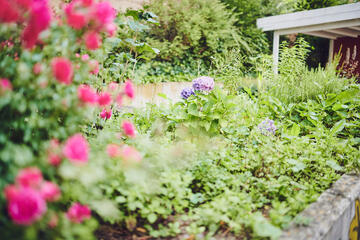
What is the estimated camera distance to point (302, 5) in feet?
35.8

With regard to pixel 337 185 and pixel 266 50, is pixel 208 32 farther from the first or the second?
pixel 337 185

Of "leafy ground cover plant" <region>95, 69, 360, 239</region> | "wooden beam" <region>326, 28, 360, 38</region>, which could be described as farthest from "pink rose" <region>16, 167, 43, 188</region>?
"wooden beam" <region>326, 28, 360, 38</region>

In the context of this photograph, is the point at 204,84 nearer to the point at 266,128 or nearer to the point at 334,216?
the point at 266,128

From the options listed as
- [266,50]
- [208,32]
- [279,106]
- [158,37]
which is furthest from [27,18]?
[266,50]

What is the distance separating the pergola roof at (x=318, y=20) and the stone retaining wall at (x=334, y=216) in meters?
5.57

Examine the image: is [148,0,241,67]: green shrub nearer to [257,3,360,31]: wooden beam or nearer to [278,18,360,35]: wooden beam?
[257,3,360,31]: wooden beam

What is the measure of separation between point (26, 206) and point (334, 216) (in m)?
1.48

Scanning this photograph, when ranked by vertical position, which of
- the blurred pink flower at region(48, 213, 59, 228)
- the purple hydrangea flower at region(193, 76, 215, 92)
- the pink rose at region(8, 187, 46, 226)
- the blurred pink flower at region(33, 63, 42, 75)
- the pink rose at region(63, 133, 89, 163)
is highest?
the purple hydrangea flower at region(193, 76, 215, 92)

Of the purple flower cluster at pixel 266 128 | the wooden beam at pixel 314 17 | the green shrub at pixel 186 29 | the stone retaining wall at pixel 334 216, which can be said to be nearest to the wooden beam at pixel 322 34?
the wooden beam at pixel 314 17

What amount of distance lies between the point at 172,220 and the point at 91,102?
0.88 m

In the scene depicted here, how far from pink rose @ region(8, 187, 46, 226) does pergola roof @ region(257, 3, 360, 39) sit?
23.7 feet

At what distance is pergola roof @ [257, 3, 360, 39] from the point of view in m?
6.10

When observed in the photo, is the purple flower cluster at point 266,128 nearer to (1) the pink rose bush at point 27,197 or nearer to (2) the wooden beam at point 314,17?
(1) the pink rose bush at point 27,197

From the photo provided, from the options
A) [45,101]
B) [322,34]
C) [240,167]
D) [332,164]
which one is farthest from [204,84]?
[322,34]
